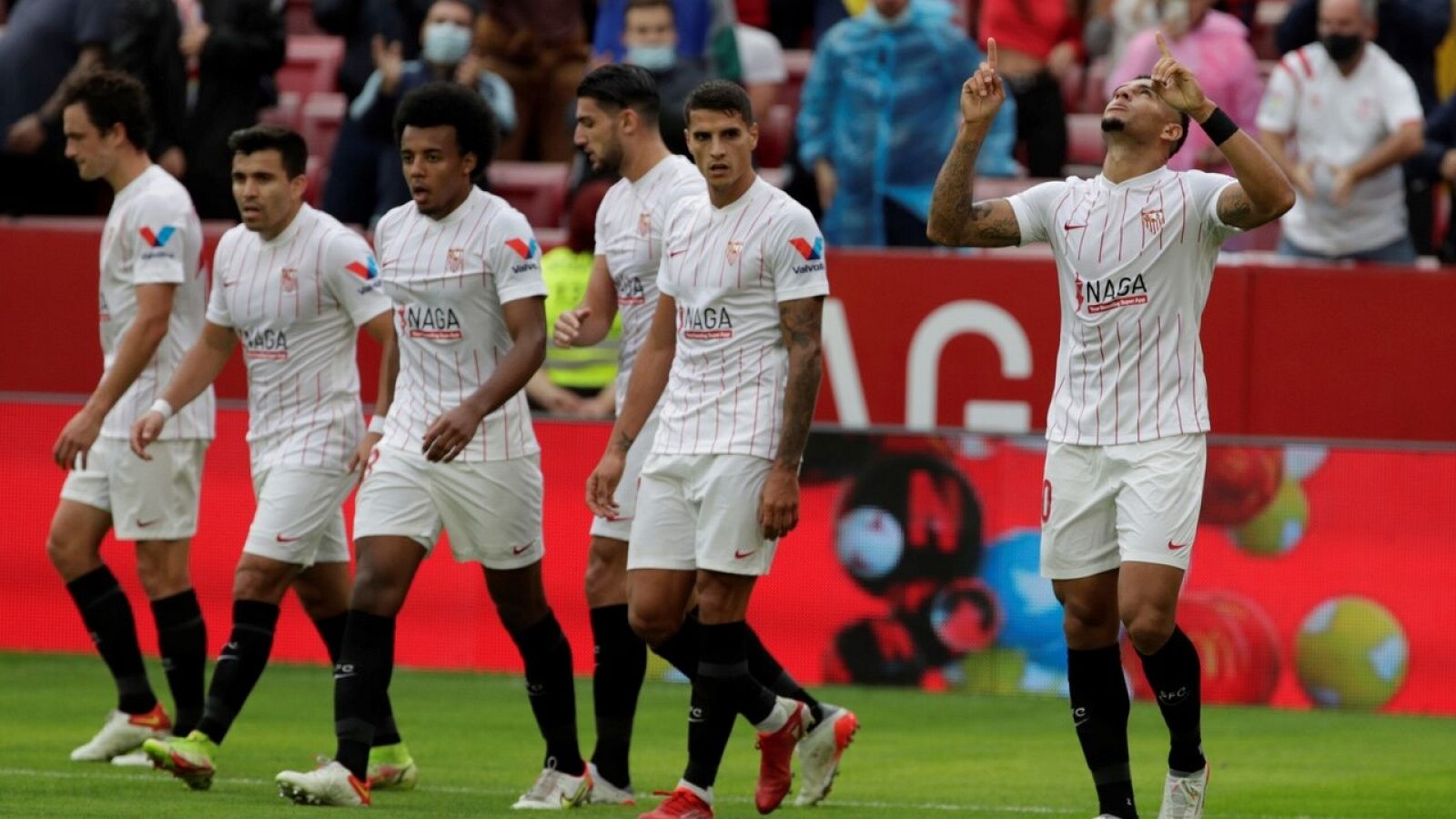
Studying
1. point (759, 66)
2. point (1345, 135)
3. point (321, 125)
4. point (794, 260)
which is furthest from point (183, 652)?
point (321, 125)

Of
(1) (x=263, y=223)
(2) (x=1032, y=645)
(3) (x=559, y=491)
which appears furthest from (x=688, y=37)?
(1) (x=263, y=223)

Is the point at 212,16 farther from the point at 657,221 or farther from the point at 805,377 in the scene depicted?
the point at 805,377

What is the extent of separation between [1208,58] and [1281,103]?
0.65m

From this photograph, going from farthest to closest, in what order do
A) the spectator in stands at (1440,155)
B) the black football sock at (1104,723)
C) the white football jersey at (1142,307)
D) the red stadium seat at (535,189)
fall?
the red stadium seat at (535,189) < the spectator in stands at (1440,155) < the black football sock at (1104,723) < the white football jersey at (1142,307)

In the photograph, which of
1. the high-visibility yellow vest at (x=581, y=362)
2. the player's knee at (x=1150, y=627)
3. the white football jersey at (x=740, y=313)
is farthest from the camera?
the high-visibility yellow vest at (x=581, y=362)

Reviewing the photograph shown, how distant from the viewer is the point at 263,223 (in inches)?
361

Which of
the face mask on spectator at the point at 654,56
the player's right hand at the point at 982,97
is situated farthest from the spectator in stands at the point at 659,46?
the player's right hand at the point at 982,97

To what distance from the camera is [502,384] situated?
27.1ft

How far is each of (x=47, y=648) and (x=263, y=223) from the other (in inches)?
198

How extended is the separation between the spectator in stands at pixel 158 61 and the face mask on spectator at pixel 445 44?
167 centimetres

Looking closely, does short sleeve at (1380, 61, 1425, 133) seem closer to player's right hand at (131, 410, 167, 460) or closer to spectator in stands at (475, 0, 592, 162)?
spectator in stands at (475, 0, 592, 162)

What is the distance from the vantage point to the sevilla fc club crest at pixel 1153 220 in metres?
7.37

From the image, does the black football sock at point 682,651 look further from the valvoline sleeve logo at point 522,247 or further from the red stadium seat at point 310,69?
the red stadium seat at point 310,69

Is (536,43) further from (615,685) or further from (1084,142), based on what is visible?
(615,685)
